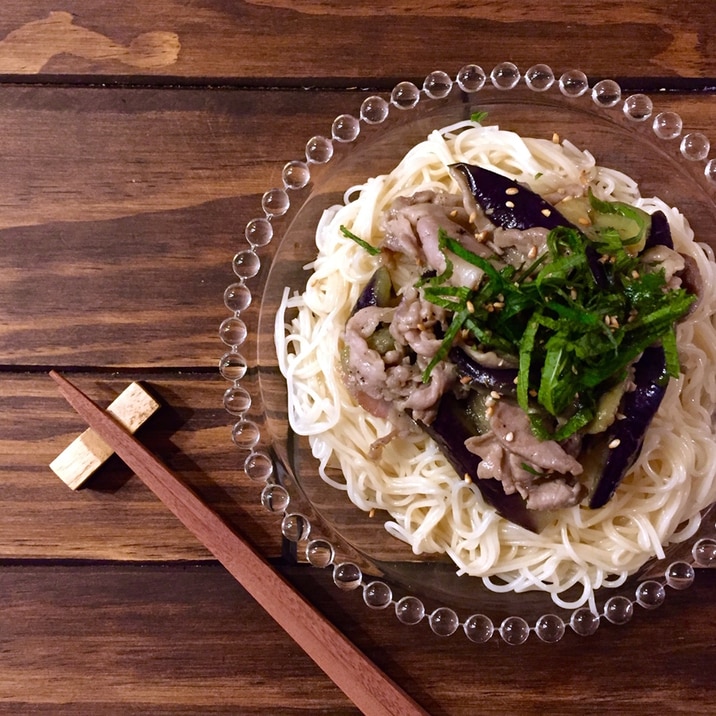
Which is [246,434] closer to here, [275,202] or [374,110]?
[275,202]

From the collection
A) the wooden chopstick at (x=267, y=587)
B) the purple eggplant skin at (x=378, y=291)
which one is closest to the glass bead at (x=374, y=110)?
the purple eggplant skin at (x=378, y=291)

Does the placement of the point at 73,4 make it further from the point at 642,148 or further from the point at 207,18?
the point at 642,148

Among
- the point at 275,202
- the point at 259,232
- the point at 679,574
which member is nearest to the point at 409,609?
the point at 679,574

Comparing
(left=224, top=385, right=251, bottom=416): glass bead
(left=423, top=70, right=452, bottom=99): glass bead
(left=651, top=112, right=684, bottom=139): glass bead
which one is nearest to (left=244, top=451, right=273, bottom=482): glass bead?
(left=224, top=385, right=251, bottom=416): glass bead

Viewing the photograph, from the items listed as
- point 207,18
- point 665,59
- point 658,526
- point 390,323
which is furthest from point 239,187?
point 658,526

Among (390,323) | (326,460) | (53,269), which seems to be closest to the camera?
(390,323)
